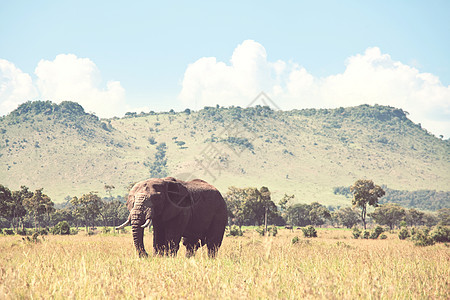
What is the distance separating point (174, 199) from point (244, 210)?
6614 centimetres

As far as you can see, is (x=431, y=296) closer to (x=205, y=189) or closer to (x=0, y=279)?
(x=0, y=279)

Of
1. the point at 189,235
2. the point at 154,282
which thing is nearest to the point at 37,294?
the point at 154,282

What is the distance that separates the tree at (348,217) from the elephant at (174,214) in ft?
384

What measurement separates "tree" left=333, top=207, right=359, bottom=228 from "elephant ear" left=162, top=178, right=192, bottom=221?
4674 inches

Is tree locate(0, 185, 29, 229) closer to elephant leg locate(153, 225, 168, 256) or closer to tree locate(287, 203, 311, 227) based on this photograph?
elephant leg locate(153, 225, 168, 256)

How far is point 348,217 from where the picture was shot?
12406 centimetres

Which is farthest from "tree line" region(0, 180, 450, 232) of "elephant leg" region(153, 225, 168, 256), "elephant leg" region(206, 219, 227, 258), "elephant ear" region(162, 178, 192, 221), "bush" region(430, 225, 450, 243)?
"elephant leg" region(153, 225, 168, 256)

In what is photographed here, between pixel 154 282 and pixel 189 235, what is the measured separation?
756cm

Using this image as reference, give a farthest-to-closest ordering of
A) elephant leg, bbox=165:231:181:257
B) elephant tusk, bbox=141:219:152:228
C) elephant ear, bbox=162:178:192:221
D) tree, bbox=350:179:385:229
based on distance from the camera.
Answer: tree, bbox=350:179:385:229
elephant ear, bbox=162:178:192:221
elephant leg, bbox=165:231:181:257
elephant tusk, bbox=141:219:152:228

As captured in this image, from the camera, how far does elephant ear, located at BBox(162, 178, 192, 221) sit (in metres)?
12.4

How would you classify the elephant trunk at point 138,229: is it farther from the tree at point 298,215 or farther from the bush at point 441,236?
the tree at point 298,215

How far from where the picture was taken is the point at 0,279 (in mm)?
5984

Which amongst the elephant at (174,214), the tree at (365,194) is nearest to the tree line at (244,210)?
the tree at (365,194)

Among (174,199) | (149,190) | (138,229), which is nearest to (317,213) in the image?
(174,199)
